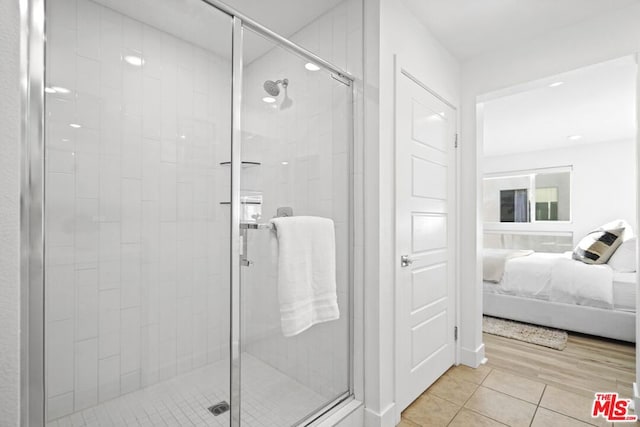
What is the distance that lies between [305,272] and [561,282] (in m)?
3.09

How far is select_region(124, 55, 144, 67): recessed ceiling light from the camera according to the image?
137 cm

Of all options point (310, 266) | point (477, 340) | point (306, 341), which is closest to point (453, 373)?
point (477, 340)

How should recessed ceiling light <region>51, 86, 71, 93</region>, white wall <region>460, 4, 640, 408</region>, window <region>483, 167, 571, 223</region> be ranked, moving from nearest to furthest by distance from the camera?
recessed ceiling light <region>51, 86, 71, 93</region>
white wall <region>460, 4, 640, 408</region>
window <region>483, 167, 571, 223</region>

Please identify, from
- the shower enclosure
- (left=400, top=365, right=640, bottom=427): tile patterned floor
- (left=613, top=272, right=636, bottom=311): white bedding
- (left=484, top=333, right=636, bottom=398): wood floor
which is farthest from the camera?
(left=613, top=272, right=636, bottom=311): white bedding

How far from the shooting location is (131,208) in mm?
1465

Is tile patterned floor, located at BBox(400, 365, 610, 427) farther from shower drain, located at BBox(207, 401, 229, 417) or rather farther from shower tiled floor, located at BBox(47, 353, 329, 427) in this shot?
shower drain, located at BBox(207, 401, 229, 417)

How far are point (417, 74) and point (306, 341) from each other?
178 cm

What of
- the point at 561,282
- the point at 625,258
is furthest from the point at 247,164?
the point at 625,258

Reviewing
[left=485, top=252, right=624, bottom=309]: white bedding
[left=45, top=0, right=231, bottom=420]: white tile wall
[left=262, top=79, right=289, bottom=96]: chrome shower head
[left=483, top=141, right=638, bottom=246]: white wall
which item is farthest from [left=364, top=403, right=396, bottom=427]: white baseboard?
[left=483, top=141, right=638, bottom=246]: white wall

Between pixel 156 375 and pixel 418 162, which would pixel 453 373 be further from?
pixel 156 375

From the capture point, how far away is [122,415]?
54.1 inches

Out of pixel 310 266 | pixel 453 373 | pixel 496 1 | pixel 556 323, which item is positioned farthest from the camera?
pixel 556 323

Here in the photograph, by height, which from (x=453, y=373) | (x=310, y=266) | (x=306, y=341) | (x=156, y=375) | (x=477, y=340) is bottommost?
(x=453, y=373)

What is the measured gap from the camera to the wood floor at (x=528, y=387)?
1.79 metres
